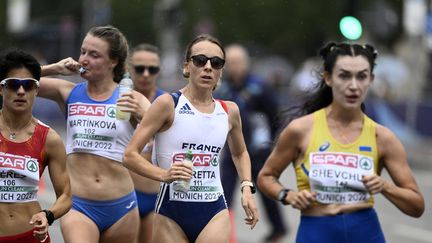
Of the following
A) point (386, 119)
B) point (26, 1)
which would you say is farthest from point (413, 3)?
point (26, 1)

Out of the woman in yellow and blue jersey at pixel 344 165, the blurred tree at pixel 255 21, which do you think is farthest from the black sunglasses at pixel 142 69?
the blurred tree at pixel 255 21

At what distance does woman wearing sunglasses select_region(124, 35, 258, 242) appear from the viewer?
24.6 ft

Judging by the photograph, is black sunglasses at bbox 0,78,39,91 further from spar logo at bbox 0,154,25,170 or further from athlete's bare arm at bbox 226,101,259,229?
athlete's bare arm at bbox 226,101,259,229

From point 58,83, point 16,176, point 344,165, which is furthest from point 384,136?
point 58,83

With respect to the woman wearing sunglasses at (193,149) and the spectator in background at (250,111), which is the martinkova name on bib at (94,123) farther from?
the spectator in background at (250,111)

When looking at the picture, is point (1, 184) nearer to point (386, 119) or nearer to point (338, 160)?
point (338, 160)

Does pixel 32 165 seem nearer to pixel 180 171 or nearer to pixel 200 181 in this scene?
pixel 180 171

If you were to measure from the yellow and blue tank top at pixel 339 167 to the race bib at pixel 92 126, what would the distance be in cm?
181

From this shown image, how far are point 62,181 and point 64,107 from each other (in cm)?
139

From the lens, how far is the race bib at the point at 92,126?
8414 mm

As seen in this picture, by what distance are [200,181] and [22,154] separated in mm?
1217

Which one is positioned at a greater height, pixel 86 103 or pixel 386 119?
pixel 386 119

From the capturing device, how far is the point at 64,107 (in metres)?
8.61

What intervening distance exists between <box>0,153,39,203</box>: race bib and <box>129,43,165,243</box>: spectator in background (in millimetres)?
2197
